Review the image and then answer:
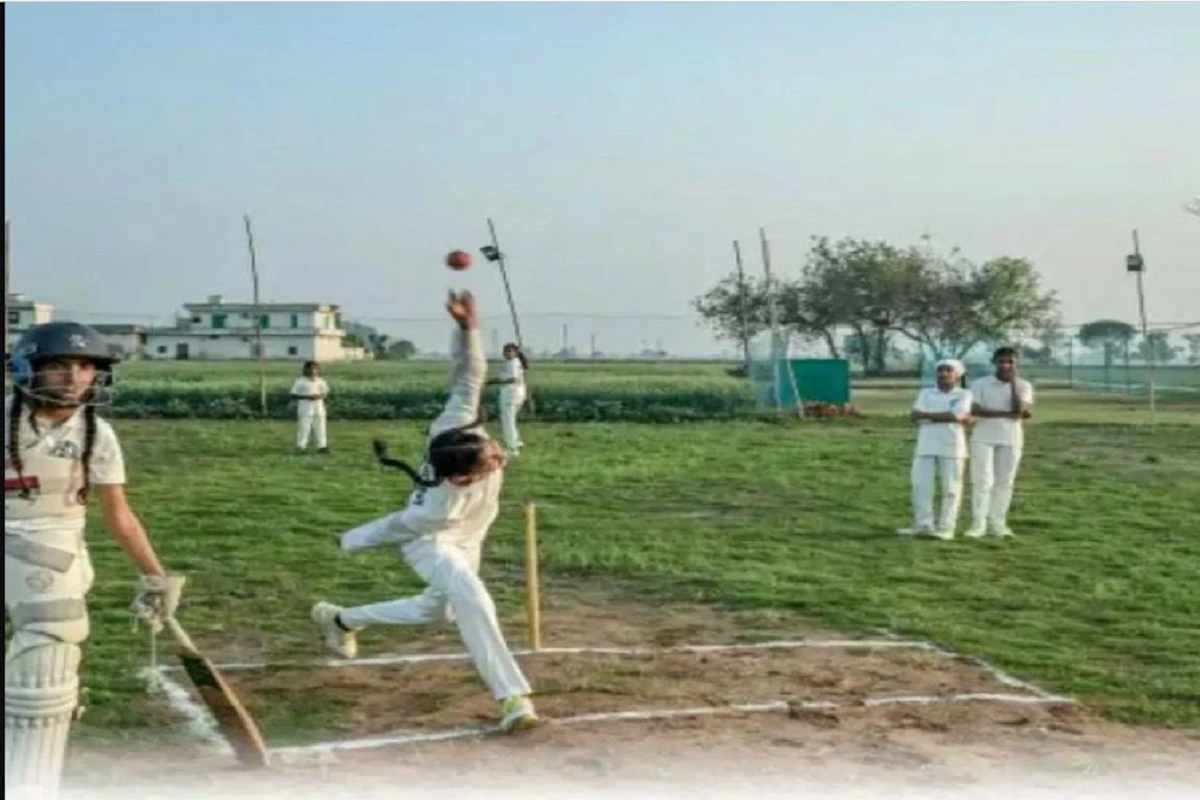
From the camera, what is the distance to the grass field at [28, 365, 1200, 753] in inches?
380

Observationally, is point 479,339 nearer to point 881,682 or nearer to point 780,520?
point 881,682

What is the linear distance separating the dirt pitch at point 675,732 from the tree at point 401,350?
101 ft

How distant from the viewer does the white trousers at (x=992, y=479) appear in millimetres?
15289

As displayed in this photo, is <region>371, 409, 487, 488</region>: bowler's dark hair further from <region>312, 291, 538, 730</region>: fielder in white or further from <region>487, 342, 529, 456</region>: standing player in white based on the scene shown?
<region>487, 342, 529, 456</region>: standing player in white

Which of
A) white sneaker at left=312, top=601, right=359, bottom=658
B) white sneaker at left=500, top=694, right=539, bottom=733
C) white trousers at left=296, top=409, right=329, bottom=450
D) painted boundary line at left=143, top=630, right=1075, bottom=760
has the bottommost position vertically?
painted boundary line at left=143, top=630, right=1075, bottom=760

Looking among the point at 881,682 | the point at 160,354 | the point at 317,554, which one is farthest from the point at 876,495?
the point at 160,354

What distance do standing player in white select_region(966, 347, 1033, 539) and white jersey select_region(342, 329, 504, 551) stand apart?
326 inches

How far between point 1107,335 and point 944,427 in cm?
3210

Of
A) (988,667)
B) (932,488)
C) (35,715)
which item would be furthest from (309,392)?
(35,715)

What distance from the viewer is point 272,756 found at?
7.07m

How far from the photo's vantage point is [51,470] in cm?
562

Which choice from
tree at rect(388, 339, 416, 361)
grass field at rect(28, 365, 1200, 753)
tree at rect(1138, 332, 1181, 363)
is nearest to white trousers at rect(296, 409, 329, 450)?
grass field at rect(28, 365, 1200, 753)

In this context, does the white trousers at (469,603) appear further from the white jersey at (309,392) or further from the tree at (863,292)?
the tree at (863,292)

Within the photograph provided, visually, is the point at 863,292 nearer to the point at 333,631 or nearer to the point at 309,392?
the point at 309,392
